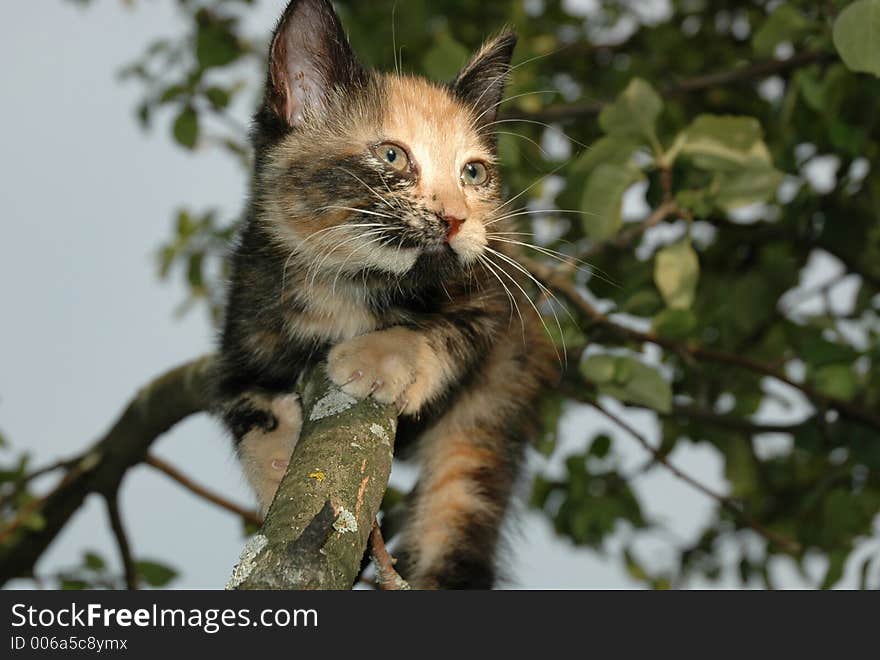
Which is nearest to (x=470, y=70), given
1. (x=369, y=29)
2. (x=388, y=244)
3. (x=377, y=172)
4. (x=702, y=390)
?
(x=377, y=172)

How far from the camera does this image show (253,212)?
3.10m

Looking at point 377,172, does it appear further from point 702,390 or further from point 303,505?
point 702,390

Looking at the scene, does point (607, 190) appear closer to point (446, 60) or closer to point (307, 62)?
point (446, 60)

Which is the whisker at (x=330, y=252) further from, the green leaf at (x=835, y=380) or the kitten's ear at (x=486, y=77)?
the green leaf at (x=835, y=380)

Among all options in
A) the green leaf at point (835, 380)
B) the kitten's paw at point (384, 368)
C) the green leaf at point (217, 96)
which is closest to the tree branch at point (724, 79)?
the green leaf at point (835, 380)

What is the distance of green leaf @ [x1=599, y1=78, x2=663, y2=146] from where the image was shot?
3287 millimetres

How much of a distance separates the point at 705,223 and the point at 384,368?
200 centimetres

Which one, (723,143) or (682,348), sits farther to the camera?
(682,348)

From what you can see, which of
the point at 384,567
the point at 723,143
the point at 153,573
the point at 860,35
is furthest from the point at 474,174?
the point at 153,573

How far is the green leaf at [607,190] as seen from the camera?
3.22 m

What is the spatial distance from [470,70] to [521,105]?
0.96m

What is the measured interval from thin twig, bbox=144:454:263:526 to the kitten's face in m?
1.40

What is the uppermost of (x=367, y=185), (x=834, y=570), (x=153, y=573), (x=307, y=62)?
(x=307, y=62)

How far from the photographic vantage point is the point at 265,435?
8.95 feet
